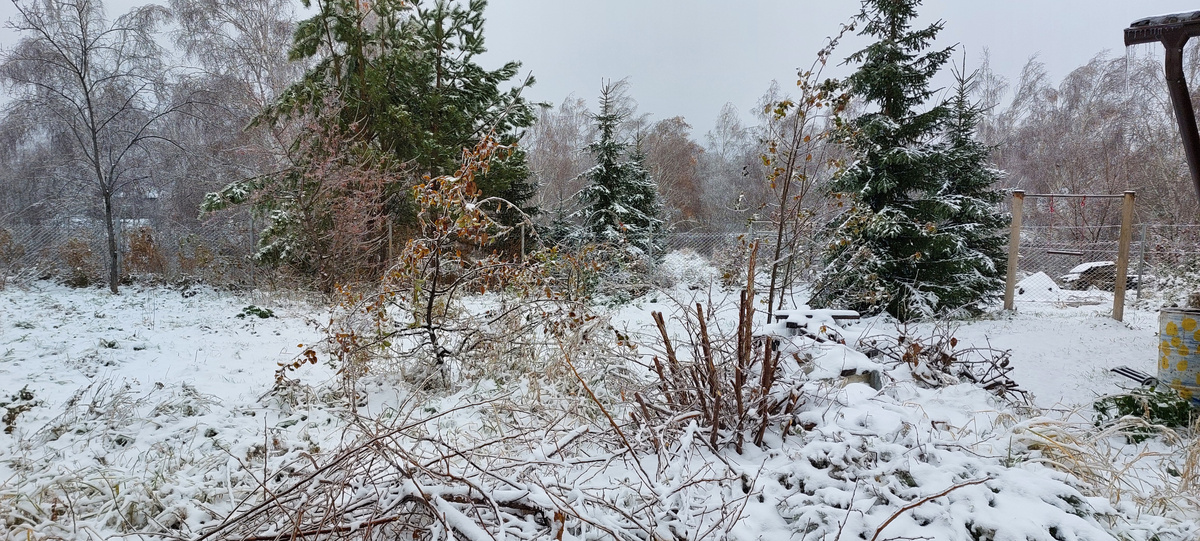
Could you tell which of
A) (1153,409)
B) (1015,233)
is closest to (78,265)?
(1153,409)

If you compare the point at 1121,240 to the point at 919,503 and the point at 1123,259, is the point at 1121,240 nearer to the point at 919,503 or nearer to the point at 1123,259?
the point at 1123,259

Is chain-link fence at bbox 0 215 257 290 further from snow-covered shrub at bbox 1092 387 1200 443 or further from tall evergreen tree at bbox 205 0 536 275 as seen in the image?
snow-covered shrub at bbox 1092 387 1200 443

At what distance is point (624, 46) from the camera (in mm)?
75375

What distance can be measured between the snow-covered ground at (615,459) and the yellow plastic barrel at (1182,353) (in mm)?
548

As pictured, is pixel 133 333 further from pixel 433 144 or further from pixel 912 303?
pixel 912 303

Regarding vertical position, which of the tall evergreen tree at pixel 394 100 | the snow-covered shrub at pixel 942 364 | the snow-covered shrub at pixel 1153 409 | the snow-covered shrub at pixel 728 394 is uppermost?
the tall evergreen tree at pixel 394 100

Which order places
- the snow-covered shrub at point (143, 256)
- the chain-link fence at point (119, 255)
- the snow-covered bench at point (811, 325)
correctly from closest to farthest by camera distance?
1. the snow-covered bench at point (811, 325)
2. the chain-link fence at point (119, 255)
3. the snow-covered shrub at point (143, 256)

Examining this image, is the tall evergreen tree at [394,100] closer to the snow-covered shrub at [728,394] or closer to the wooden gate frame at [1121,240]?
the snow-covered shrub at [728,394]

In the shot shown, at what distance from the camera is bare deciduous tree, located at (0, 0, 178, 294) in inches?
300

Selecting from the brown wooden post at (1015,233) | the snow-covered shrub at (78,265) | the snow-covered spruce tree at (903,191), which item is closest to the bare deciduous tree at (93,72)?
the snow-covered shrub at (78,265)

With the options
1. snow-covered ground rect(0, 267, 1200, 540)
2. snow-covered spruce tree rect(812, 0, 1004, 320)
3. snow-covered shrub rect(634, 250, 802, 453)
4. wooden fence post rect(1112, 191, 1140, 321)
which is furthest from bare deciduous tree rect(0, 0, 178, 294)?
wooden fence post rect(1112, 191, 1140, 321)

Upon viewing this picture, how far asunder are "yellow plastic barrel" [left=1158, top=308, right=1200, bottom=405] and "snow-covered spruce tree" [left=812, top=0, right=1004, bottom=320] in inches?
124

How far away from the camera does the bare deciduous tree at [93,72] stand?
25.0 ft

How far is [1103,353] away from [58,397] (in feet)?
27.8
